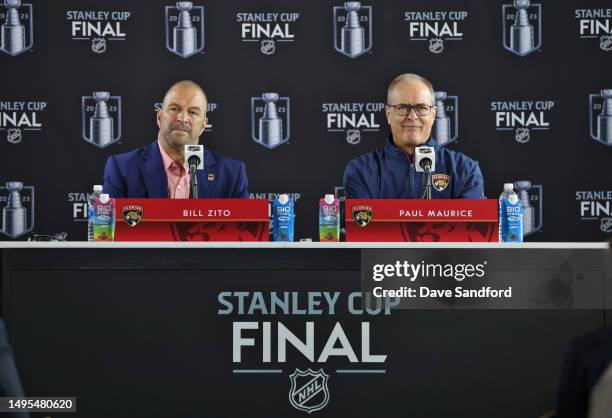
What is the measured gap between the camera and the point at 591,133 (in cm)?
520

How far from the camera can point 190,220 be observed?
127 inches

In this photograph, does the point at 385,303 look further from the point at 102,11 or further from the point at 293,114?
the point at 102,11

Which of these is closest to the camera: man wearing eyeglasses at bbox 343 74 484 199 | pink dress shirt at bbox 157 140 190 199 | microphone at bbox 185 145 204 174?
microphone at bbox 185 145 204 174

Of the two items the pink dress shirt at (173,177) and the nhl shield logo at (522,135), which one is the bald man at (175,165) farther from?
the nhl shield logo at (522,135)

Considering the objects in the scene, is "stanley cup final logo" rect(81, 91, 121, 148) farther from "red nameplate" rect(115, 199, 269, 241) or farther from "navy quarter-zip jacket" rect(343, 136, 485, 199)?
"red nameplate" rect(115, 199, 269, 241)

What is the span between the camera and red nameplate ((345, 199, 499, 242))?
10.6 ft

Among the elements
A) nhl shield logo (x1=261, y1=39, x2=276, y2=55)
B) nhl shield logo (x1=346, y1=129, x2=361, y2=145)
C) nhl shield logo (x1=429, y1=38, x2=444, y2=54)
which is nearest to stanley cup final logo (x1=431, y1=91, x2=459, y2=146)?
nhl shield logo (x1=429, y1=38, x2=444, y2=54)

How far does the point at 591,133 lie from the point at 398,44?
1.23 m

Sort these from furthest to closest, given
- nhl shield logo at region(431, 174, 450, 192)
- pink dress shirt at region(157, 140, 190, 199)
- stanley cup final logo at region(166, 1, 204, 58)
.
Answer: stanley cup final logo at region(166, 1, 204, 58) → pink dress shirt at region(157, 140, 190, 199) → nhl shield logo at region(431, 174, 450, 192)

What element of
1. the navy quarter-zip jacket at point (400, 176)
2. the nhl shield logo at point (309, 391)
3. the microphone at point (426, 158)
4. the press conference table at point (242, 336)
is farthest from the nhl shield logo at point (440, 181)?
the nhl shield logo at point (309, 391)

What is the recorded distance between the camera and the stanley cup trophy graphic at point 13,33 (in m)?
5.23

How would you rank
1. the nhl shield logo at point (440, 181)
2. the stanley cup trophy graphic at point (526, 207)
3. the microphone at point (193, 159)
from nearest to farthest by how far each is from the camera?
the microphone at point (193, 159)
the nhl shield logo at point (440, 181)
the stanley cup trophy graphic at point (526, 207)

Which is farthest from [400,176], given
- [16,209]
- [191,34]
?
[16,209]

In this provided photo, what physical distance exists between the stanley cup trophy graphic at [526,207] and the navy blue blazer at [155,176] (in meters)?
1.65
